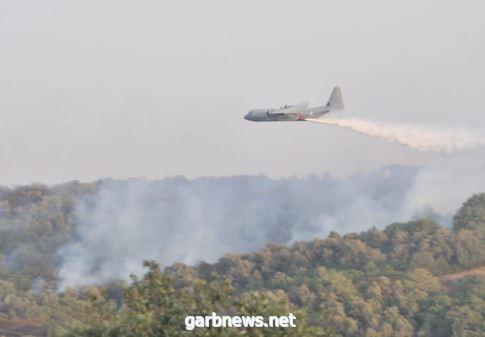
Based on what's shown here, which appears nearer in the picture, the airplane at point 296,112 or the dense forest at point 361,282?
the airplane at point 296,112

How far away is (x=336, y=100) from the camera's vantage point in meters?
106

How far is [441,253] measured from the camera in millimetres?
151250

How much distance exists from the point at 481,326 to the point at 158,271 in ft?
240

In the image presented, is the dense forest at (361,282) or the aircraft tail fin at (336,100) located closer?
the aircraft tail fin at (336,100)

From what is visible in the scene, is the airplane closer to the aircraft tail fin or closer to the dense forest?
the aircraft tail fin

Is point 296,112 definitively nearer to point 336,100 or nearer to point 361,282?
point 336,100

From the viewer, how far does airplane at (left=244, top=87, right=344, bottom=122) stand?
102 meters

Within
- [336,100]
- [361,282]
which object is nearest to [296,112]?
[336,100]

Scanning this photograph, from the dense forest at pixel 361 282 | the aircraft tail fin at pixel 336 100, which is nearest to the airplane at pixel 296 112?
the aircraft tail fin at pixel 336 100

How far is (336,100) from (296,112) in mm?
4699

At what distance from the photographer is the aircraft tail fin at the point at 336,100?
106m

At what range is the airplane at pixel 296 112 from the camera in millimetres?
102500

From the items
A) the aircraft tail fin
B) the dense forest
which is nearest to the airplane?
the aircraft tail fin

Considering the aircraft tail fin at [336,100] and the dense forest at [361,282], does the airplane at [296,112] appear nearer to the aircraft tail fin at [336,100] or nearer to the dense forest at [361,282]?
the aircraft tail fin at [336,100]
